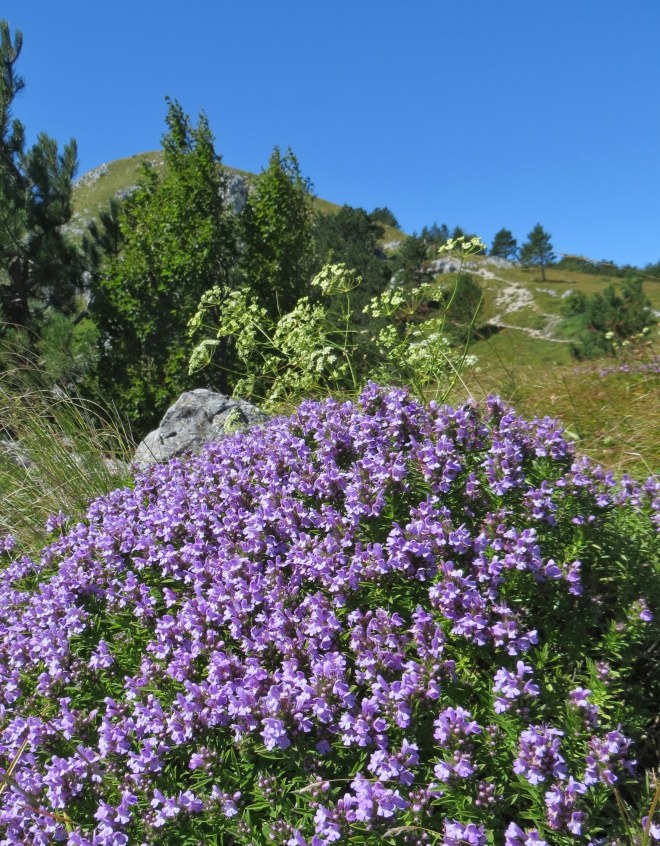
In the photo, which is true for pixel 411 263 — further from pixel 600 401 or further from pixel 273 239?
pixel 600 401

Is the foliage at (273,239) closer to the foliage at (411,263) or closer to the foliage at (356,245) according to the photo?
the foliage at (356,245)

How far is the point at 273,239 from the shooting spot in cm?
1230

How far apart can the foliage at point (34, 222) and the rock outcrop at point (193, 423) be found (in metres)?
9.50

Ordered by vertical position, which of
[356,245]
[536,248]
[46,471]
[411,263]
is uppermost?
[536,248]

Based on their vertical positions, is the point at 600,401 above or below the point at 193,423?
above

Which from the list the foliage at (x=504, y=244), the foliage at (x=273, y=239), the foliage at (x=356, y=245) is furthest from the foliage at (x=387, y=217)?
the foliage at (x=273, y=239)

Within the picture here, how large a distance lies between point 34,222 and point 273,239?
7270 millimetres

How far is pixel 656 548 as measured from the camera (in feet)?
8.58

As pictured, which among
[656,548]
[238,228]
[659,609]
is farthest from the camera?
[238,228]

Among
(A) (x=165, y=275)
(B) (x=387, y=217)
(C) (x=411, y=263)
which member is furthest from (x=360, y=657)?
(B) (x=387, y=217)

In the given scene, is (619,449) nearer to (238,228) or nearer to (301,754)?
(301,754)

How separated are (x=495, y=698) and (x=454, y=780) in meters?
0.30

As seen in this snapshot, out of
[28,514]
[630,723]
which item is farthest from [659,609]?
[28,514]

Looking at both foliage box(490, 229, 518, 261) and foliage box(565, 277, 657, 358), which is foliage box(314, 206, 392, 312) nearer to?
foliage box(565, 277, 657, 358)
